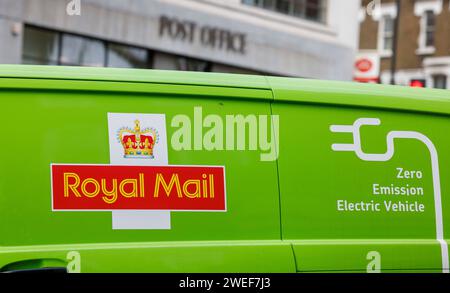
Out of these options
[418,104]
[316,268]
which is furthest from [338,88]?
[316,268]

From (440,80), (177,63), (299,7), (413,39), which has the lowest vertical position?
(177,63)

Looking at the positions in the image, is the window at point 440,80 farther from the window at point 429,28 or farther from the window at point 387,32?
the window at point 387,32

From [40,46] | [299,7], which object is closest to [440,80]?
[299,7]

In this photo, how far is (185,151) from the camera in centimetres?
313

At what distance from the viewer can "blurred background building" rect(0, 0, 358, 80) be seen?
16469mm

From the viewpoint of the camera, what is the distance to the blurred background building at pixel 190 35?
1647 cm

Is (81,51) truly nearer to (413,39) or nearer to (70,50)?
(70,50)

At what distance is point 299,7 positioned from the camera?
21.8m

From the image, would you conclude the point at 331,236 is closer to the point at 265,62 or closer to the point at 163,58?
the point at 163,58

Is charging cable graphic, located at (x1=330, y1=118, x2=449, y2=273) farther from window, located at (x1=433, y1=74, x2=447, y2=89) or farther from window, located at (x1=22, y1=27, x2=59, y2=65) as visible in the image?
window, located at (x1=433, y1=74, x2=447, y2=89)

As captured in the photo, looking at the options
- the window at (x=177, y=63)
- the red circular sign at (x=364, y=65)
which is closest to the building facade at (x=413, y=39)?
the red circular sign at (x=364, y=65)

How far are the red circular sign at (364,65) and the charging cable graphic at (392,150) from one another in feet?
58.1

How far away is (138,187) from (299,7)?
19330 mm
